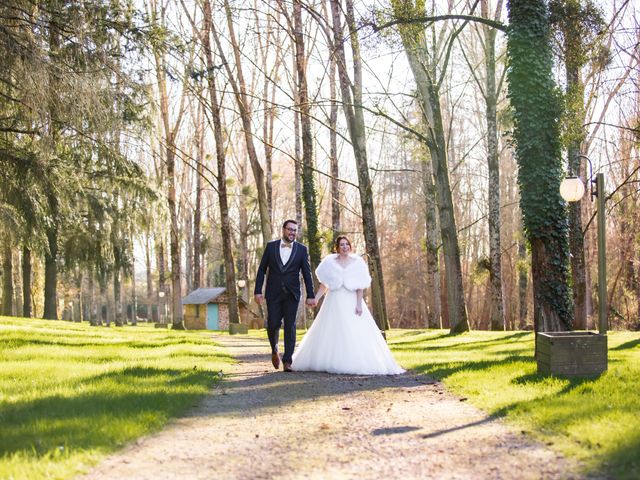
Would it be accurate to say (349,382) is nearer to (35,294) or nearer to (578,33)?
(578,33)

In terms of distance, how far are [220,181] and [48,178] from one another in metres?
14.4

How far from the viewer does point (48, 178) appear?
1456cm

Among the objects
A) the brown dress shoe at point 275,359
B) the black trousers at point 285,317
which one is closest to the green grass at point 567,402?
the black trousers at point 285,317

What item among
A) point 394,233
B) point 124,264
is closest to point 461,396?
point 124,264

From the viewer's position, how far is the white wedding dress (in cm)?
991

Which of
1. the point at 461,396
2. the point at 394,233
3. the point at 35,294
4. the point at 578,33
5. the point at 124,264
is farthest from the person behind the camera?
the point at 394,233

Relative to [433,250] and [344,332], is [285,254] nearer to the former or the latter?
[344,332]

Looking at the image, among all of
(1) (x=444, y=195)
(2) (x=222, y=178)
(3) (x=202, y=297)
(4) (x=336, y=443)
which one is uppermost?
(2) (x=222, y=178)

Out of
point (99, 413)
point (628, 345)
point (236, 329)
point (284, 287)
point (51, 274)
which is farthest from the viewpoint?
point (51, 274)

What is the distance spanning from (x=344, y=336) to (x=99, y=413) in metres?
4.47

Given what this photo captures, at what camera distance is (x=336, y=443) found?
528cm

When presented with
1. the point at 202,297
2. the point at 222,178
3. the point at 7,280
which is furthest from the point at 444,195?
the point at 202,297

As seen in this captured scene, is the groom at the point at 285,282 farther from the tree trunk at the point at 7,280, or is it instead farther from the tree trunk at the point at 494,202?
the tree trunk at the point at 7,280

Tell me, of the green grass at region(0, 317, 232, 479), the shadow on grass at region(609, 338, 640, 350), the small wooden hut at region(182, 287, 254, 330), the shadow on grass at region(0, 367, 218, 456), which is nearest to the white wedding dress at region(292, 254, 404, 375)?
the green grass at region(0, 317, 232, 479)
